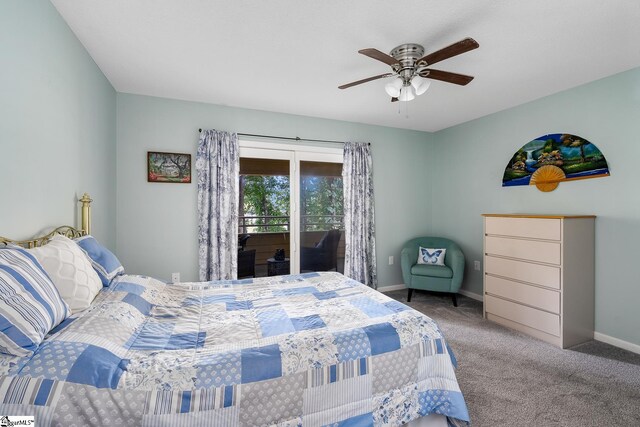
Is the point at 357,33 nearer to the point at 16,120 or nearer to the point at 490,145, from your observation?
the point at 16,120

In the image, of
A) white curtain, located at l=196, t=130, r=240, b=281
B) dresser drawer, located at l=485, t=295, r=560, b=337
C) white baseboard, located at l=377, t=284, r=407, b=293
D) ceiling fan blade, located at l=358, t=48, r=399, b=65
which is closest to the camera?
ceiling fan blade, located at l=358, t=48, r=399, b=65

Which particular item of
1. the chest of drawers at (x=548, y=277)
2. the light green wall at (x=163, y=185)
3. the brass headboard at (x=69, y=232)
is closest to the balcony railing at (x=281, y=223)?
the light green wall at (x=163, y=185)

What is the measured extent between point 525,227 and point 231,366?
10.3 ft

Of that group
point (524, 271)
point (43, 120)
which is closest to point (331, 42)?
point (43, 120)

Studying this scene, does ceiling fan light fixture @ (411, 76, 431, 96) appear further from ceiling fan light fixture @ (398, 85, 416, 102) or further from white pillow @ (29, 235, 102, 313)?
white pillow @ (29, 235, 102, 313)

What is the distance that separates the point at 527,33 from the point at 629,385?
2.69 meters

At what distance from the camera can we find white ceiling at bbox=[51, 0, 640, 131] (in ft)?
→ 6.13

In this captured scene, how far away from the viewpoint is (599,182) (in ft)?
9.39

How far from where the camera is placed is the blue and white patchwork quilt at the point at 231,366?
3.29 ft

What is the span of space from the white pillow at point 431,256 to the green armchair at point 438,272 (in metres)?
0.05

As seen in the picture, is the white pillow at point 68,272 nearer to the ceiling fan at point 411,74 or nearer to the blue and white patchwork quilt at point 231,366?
the blue and white patchwork quilt at point 231,366

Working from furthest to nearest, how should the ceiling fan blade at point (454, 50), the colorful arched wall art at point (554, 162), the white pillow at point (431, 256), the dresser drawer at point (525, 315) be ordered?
the white pillow at point (431, 256), the colorful arched wall art at point (554, 162), the dresser drawer at point (525, 315), the ceiling fan blade at point (454, 50)

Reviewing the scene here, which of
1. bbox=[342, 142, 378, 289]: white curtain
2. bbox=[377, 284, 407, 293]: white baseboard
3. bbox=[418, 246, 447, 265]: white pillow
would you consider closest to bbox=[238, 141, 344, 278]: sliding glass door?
bbox=[342, 142, 378, 289]: white curtain

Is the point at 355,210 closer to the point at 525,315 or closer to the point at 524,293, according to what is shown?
the point at 524,293
